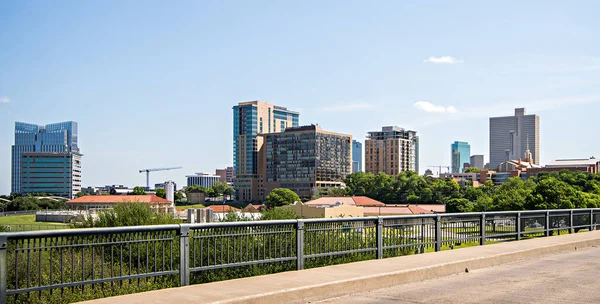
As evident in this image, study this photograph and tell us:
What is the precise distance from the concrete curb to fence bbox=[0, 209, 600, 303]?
165cm

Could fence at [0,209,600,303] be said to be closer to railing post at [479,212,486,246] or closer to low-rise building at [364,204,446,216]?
railing post at [479,212,486,246]

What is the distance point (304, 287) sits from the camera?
35.7 feet

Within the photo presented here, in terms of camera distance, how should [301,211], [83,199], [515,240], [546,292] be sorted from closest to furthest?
[546,292]
[515,240]
[301,211]
[83,199]

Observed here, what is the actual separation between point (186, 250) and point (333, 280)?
2.75 metres

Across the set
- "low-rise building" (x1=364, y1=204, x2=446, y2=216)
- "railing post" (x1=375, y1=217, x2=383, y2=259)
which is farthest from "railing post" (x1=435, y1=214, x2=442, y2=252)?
"low-rise building" (x1=364, y1=204, x2=446, y2=216)

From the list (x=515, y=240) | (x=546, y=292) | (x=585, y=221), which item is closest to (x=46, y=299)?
(x=546, y=292)

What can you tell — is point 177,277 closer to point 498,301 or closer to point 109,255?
point 109,255

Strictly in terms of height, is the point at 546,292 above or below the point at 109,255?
below

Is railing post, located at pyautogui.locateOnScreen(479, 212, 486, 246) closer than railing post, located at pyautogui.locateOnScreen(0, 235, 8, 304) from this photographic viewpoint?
No

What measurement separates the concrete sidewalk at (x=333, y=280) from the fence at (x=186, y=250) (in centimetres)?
41

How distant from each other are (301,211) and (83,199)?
394 feet

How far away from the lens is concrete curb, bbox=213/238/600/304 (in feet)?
34.1

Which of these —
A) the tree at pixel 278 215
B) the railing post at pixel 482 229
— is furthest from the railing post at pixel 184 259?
the tree at pixel 278 215

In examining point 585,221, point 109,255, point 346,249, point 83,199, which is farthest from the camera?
point 83,199
